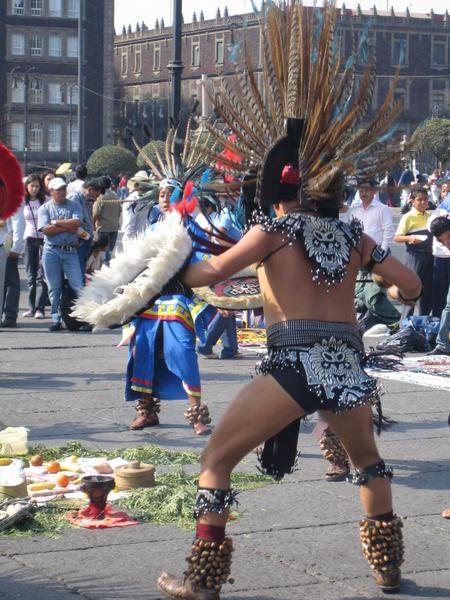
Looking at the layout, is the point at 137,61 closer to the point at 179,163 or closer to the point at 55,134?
the point at 55,134

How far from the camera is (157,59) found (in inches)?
4321

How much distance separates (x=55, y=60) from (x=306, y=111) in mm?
82844

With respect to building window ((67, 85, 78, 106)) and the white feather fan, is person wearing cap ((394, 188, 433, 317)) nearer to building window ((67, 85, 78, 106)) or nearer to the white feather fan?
the white feather fan

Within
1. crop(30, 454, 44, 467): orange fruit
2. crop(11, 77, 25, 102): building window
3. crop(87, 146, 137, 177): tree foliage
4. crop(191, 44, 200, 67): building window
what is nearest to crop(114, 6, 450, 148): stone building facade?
crop(191, 44, 200, 67): building window

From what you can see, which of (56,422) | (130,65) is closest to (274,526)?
(56,422)

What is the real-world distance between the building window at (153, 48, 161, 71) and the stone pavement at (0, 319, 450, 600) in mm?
101547

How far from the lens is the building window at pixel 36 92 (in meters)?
82.4

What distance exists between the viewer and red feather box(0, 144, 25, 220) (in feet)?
19.2

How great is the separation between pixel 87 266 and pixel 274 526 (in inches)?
388

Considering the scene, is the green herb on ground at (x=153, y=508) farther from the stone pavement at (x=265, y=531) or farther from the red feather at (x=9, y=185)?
the red feather at (x=9, y=185)

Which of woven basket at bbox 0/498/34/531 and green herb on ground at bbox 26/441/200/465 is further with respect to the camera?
green herb on ground at bbox 26/441/200/465

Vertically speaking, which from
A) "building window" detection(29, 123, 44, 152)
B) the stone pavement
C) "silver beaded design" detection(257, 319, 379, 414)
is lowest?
the stone pavement

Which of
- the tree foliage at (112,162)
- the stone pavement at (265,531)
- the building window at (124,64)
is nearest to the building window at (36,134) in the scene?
the building window at (124,64)

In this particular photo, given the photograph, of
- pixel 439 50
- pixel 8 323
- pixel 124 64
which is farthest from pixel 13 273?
pixel 124 64
